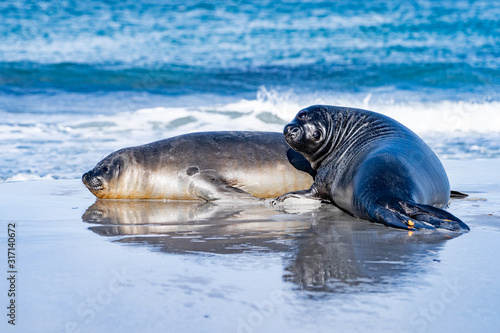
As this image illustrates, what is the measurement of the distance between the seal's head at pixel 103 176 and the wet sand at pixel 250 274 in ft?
4.06

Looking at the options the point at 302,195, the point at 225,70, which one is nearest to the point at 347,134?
the point at 302,195

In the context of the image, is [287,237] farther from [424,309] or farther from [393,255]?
[424,309]

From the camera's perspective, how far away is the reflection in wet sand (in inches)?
131

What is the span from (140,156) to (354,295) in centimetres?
416

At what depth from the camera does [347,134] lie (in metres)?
5.94

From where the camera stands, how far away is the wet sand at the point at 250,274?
2705 millimetres

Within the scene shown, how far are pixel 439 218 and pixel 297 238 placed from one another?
2.84 ft

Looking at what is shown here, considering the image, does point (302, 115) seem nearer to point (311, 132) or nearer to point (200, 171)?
point (311, 132)

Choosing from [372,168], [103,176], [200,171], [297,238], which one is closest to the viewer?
[297,238]

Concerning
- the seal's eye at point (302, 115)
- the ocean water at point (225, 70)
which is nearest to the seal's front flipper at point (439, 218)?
the seal's eye at point (302, 115)

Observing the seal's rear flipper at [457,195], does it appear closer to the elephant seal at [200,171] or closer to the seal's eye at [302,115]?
the elephant seal at [200,171]

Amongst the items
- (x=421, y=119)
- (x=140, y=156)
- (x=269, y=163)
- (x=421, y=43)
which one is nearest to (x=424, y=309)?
(x=269, y=163)

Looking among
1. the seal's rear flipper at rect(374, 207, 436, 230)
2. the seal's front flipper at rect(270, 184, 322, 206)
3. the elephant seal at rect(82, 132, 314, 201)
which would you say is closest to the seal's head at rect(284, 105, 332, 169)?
the seal's front flipper at rect(270, 184, 322, 206)

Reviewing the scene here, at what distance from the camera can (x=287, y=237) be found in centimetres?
424
